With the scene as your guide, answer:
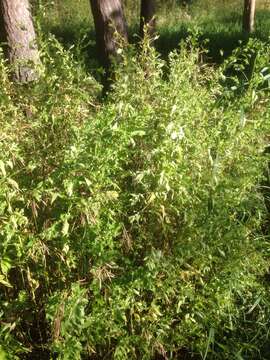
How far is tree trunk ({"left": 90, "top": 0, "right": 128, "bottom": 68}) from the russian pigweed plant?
2.81 m

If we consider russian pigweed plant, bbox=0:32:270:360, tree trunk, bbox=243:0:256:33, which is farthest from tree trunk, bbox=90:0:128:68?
tree trunk, bbox=243:0:256:33

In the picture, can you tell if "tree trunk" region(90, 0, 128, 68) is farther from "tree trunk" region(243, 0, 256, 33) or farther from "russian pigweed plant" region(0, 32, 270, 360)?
"tree trunk" region(243, 0, 256, 33)

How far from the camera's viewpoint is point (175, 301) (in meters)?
2.84

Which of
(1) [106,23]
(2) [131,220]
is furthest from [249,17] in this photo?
(2) [131,220]

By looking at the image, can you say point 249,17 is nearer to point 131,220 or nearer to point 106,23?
point 106,23

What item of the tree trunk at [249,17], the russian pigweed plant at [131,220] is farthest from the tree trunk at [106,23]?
the tree trunk at [249,17]

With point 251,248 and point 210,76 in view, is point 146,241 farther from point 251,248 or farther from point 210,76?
point 210,76

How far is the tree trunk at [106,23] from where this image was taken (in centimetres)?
584

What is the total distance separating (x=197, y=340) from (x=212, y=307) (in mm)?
208

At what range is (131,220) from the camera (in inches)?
96.9

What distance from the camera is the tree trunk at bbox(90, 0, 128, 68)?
230 inches

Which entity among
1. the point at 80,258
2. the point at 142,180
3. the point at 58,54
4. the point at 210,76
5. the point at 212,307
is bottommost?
the point at 212,307

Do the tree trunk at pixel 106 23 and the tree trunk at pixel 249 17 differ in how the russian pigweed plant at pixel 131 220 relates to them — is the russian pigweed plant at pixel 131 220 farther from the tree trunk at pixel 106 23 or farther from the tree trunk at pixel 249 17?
Answer: the tree trunk at pixel 249 17

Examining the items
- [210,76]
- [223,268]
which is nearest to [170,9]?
[210,76]
